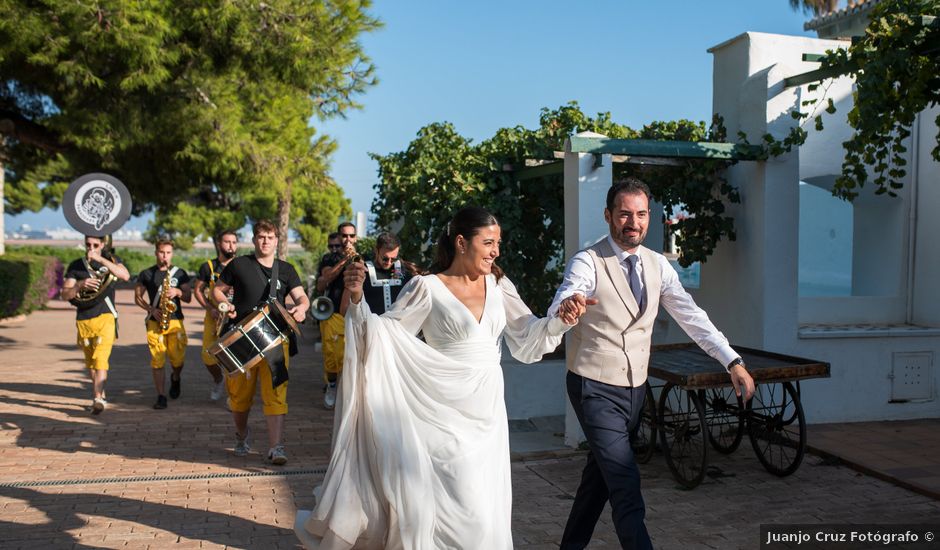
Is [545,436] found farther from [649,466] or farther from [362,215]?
[362,215]

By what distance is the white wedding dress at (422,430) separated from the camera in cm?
406

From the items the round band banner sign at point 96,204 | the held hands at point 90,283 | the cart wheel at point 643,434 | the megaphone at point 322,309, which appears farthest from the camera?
the held hands at point 90,283

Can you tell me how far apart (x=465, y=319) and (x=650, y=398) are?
2548 millimetres

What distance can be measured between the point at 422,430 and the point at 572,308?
3.27ft

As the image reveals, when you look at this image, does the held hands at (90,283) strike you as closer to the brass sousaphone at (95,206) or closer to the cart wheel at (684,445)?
the brass sousaphone at (95,206)

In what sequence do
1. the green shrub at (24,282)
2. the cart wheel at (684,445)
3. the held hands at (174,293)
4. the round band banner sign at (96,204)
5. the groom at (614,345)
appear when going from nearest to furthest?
the groom at (614,345)
the cart wheel at (684,445)
the round band banner sign at (96,204)
the held hands at (174,293)
the green shrub at (24,282)

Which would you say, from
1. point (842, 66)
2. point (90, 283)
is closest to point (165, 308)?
point (90, 283)

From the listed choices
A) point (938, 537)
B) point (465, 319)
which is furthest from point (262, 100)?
point (938, 537)

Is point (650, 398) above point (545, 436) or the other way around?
above

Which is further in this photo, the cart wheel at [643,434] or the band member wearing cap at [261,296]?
the band member wearing cap at [261,296]

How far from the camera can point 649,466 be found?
22.0 ft

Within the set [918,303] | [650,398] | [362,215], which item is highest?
[362,215]

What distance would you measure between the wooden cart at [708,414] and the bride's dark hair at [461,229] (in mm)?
2031

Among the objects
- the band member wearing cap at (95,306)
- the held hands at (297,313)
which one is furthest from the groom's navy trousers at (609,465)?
the band member wearing cap at (95,306)
